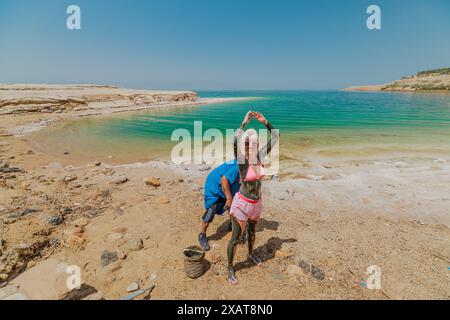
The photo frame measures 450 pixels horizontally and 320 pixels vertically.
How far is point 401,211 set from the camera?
5250 millimetres

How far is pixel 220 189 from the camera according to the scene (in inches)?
150

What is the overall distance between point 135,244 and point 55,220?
2.09 metres

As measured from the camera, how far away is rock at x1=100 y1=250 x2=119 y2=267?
365cm

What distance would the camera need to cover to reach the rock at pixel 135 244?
13.1 feet

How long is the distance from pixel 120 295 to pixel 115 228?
1736mm

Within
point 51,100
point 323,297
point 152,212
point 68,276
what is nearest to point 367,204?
point 323,297

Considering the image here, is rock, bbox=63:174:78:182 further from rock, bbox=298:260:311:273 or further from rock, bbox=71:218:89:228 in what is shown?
rock, bbox=298:260:311:273

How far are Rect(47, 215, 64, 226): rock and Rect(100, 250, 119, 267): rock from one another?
167 centimetres

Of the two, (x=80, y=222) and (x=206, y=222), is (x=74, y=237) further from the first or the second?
(x=206, y=222)

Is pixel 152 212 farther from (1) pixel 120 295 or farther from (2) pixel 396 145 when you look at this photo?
(2) pixel 396 145

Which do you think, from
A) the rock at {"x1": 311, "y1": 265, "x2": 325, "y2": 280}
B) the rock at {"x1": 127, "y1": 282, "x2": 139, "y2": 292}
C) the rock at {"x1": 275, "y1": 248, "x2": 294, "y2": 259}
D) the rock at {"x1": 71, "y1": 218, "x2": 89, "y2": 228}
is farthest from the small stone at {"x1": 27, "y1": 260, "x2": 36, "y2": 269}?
the rock at {"x1": 311, "y1": 265, "x2": 325, "y2": 280}

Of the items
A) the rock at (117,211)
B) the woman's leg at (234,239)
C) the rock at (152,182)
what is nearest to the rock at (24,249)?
the rock at (117,211)

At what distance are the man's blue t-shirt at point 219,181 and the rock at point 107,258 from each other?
182 centimetres

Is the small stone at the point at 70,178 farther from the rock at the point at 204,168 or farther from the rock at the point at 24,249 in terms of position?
the rock at the point at 204,168
